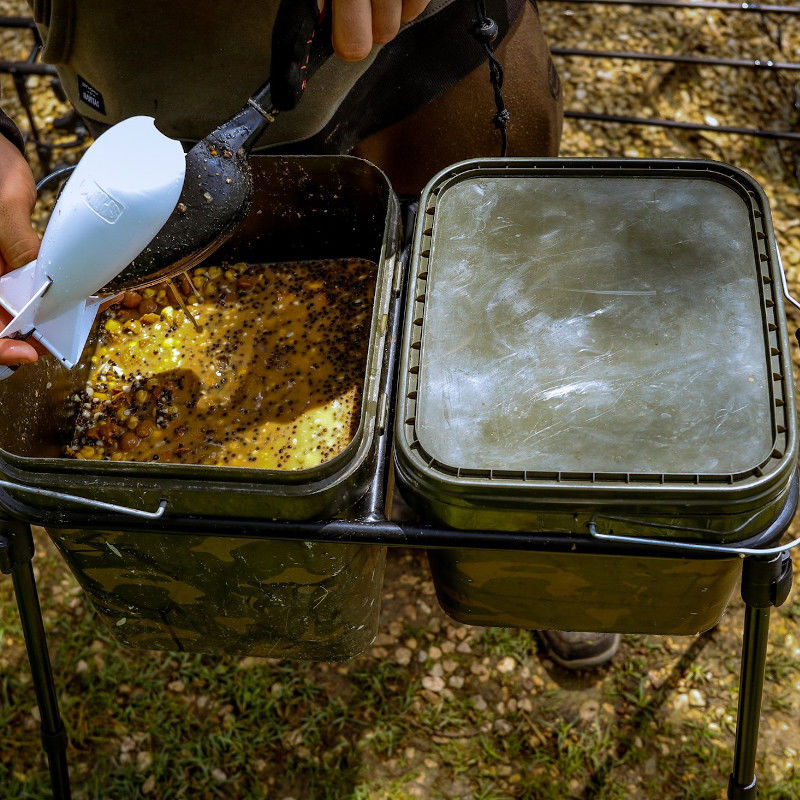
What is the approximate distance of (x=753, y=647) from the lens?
1.64 metres

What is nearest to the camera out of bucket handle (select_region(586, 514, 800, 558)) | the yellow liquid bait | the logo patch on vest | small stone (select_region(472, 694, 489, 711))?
bucket handle (select_region(586, 514, 800, 558))

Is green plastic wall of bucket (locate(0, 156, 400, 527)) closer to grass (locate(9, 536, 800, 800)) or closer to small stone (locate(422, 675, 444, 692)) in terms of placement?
grass (locate(9, 536, 800, 800))

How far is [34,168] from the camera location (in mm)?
3707

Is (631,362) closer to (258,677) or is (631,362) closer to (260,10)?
(260,10)

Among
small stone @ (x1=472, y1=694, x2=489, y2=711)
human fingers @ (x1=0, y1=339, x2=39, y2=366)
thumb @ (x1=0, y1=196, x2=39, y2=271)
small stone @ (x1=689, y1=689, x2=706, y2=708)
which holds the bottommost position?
small stone @ (x1=689, y1=689, x2=706, y2=708)

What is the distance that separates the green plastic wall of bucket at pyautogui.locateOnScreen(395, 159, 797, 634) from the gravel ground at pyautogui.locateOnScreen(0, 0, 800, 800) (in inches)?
28.5

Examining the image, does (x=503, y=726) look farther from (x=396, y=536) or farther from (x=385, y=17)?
(x=385, y=17)

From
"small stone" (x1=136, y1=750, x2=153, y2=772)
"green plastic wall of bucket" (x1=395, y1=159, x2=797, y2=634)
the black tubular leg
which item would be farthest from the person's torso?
"small stone" (x1=136, y1=750, x2=153, y2=772)

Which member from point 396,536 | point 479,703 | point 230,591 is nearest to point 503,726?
point 479,703

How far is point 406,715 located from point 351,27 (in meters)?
1.64

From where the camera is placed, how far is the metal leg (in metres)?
1.59

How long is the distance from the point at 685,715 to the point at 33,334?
180 cm

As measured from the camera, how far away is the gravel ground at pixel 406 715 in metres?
2.20

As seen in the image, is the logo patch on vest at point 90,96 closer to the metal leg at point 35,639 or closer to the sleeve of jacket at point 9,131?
the sleeve of jacket at point 9,131
